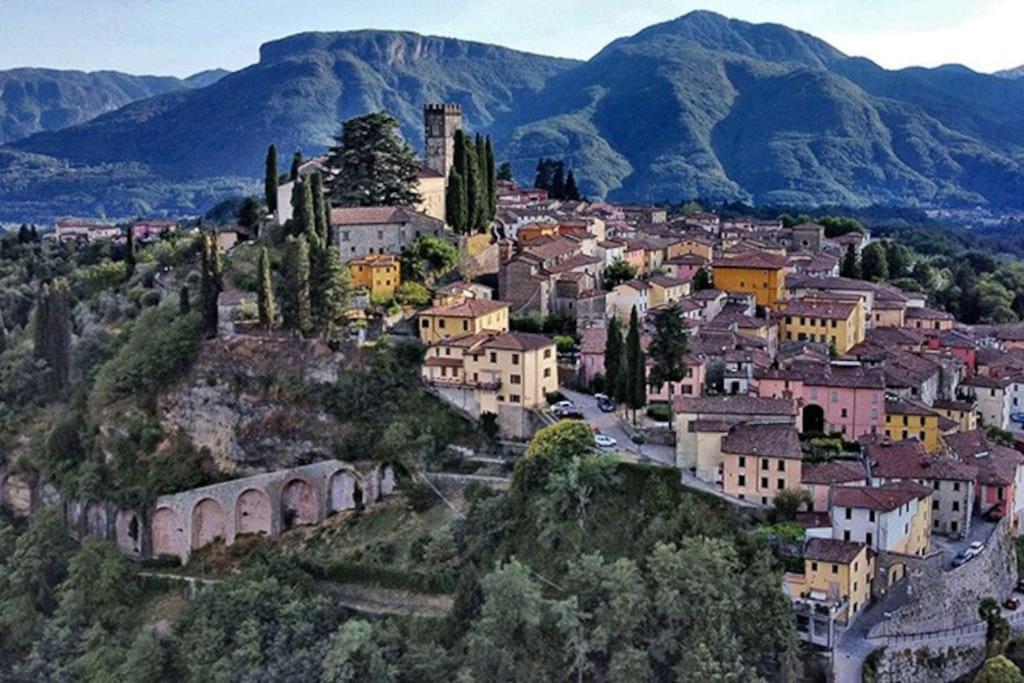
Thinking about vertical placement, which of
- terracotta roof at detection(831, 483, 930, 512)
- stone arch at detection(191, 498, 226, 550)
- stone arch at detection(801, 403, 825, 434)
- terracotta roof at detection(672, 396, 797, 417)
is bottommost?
stone arch at detection(191, 498, 226, 550)

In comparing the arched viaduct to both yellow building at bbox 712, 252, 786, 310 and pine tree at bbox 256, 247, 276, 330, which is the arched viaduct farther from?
yellow building at bbox 712, 252, 786, 310

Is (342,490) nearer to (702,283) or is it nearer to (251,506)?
(251,506)

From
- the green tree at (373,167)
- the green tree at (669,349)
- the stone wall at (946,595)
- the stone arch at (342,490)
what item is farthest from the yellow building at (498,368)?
the green tree at (373,167)

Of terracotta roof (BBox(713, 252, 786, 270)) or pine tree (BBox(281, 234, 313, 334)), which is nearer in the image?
pine tree (BBox(281, 234, 313, 334))

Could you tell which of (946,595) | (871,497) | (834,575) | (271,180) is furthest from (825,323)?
(271,180)

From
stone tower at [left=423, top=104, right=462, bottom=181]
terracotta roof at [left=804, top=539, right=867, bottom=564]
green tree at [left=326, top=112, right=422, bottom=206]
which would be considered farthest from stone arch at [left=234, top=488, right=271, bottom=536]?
stone tower at [left=423, top=104, right=462, bottom=181]

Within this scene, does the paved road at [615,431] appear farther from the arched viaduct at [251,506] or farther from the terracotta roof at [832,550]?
the arched viaduct at [251,506]

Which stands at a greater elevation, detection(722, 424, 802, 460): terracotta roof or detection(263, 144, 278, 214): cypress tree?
detection(263, 144, 278, 214): cypress tree
